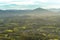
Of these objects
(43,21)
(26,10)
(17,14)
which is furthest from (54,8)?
(17,14)

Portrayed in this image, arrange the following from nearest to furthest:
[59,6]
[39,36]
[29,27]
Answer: [39,36] → [29,27] → [59,6]

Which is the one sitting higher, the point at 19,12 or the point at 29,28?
the point at 19,12

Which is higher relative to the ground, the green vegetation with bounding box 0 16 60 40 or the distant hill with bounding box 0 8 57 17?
the distant hill with bounding box 0 8 57 17

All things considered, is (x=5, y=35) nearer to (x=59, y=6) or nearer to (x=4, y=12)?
(x=4, y=12)

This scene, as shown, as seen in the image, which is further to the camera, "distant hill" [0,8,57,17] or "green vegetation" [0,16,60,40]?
"distant hill" [0,8,57,17]

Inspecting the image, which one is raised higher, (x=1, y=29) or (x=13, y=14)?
(x=13, y=14)

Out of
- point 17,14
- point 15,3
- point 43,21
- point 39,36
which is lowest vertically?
point 39,36

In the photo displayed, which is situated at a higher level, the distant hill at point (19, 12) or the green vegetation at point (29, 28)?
the distant hill at point (19, 12)

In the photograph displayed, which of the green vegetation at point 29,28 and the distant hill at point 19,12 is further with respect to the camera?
the distant hill at point 19,12

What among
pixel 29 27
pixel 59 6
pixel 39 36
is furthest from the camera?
pixel 59 6

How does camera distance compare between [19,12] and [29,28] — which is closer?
[29,28]

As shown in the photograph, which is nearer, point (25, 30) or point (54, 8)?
point (25, 30)
